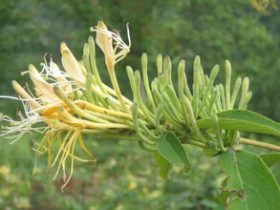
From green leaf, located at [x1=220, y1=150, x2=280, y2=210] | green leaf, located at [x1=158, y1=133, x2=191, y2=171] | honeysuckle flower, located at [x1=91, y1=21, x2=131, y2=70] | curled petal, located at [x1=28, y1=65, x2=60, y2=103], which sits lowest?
green leaf, located at [x1=220, y1=150, x2=280, y2=210]

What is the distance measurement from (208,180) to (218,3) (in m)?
5.94

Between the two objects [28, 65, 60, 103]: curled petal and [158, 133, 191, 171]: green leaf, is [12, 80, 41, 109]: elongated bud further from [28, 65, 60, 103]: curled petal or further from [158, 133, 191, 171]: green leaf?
[158, 133, 191, 171]: green leaf

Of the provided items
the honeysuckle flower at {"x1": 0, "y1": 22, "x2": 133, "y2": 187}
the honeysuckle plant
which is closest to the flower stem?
the honeysuckle plant

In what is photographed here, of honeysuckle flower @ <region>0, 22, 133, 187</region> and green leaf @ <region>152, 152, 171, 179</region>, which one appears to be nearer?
honeysuckle flower @ <region>0, 22, 133, 187</region>

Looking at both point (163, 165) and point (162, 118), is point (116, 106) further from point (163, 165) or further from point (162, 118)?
point (163, 165)

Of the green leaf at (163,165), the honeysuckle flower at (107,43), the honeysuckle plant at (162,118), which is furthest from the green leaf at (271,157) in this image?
the honeysuckle flower at (107,43)

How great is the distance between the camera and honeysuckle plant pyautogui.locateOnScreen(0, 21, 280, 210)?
774 mm

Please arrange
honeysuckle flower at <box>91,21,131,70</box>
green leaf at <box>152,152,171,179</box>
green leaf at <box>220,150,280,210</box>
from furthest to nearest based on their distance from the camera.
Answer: green leaf at <box>152,152,171,179</box> < honeysuckle flower at <box>91,21,131,70</box> < green leaf at <box>220,150,280,210</box>

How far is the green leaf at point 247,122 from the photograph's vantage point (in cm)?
76

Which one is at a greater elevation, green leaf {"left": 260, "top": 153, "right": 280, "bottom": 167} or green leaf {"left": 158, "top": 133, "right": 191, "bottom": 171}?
green leaf {"left": 158, "top": 133, "right": 191, "bottom": 171}

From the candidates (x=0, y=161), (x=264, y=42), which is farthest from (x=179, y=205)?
(x=264, y=42)

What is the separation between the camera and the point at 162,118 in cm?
83

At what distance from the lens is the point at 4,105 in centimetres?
1184

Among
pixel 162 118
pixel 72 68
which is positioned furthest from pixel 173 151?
pixel 72 68
